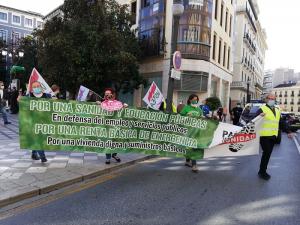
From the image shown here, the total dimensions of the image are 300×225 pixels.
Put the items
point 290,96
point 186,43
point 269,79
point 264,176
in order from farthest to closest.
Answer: point 269,79 < point 290,96 < point 186,43 < point 264,176

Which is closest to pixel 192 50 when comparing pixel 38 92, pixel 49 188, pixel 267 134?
pixel 267 134

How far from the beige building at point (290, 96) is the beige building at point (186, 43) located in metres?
97.4

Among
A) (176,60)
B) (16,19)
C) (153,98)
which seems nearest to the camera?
(176,60)

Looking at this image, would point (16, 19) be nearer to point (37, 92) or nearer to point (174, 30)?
point (174, 30)

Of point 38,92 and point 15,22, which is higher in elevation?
point 15,22

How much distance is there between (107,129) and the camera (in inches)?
282

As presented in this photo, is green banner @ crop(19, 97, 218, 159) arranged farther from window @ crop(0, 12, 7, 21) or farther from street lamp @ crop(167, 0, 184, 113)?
window @ crop(0, 12, 7, 21)

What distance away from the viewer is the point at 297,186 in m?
6.55

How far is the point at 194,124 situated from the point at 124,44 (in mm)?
17426

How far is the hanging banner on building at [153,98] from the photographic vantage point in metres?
10.8

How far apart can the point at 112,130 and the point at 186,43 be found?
772 inches

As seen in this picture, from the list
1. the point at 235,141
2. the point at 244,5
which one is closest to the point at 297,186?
the point at 235,141

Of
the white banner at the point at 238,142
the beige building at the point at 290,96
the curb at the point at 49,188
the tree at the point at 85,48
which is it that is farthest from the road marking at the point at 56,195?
the beige building at the point at 290,96

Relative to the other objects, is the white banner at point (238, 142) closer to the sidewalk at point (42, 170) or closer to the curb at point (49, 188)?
the sidewalk at point (42, 170)
